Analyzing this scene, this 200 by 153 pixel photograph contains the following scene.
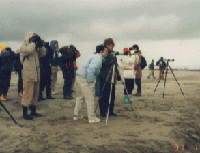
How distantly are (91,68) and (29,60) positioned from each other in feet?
5.60

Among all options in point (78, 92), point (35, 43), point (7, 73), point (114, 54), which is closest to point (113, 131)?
point (78, 92)

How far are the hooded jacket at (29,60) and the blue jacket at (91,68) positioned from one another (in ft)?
4.06

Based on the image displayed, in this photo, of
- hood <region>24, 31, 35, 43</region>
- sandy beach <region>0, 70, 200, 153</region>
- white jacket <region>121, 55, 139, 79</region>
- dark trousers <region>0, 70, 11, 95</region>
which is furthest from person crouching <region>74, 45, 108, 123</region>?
dark trousers <region>0, 70, 11, 95</region>

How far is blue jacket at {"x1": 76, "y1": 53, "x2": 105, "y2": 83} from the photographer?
5.43 meters

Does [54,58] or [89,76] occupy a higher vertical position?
[54,58]

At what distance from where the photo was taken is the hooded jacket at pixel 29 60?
5883mm

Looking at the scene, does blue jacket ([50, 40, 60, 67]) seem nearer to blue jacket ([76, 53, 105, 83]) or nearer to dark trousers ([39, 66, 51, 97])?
dark trousers ([39, 66, 51, 97])

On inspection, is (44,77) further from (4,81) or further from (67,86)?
(4,81)

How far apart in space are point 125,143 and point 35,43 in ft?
11.2

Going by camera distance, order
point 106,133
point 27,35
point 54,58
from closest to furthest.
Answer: point 106,133 < point 27,35 < point 54,58

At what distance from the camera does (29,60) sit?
600cm

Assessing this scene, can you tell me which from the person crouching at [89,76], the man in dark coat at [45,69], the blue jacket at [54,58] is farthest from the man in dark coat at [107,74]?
the blue jacket at [54,58]

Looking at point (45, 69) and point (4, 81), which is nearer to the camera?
point (45, 69)

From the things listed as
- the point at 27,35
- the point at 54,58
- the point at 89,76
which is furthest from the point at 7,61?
the point at 89,76
